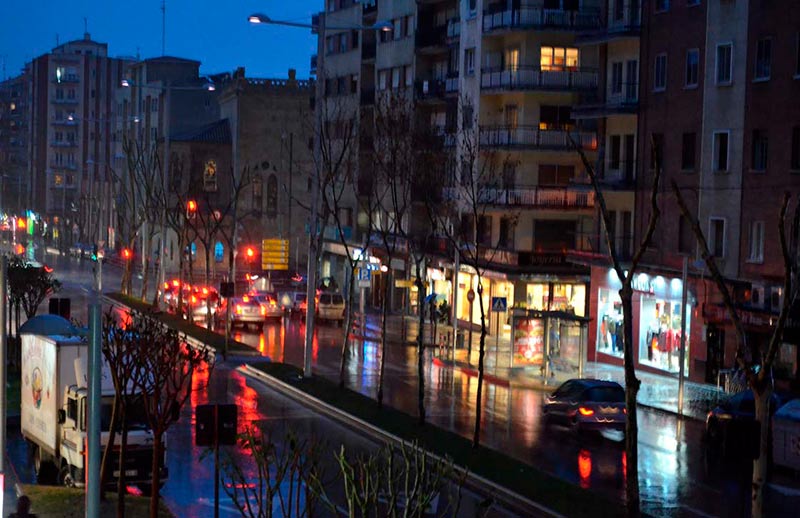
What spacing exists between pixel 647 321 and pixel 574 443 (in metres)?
18.2

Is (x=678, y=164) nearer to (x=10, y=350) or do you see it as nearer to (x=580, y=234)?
(x=580, y=234)

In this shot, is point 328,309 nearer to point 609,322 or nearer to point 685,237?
point 609,322

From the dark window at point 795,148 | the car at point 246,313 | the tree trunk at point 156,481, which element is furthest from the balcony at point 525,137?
the tree trunk at point 156,481

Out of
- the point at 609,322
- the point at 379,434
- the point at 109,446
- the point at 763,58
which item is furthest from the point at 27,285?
the point at 109,446

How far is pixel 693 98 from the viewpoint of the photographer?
47688 millimetres

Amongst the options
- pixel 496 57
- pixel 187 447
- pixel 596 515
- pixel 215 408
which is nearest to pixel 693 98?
pixel 496 57

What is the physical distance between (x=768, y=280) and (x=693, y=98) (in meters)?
8.10

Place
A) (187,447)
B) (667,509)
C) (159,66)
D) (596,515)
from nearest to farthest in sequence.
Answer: (596,515) < (667,509) < (187,447) < (159,66)

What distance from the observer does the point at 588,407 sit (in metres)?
34.1

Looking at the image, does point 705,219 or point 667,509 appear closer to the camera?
point 667,509

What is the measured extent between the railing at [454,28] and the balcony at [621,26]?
56.7 ft

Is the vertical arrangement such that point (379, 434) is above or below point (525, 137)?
below

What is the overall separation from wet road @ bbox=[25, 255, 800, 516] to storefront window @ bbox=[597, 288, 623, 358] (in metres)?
7.10

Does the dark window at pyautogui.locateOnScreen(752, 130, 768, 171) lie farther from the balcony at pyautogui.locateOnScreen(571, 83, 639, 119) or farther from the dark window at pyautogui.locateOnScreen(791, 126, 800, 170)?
the balcony at pyautogui.locateOnScreen(571, 83, 639, 119)
